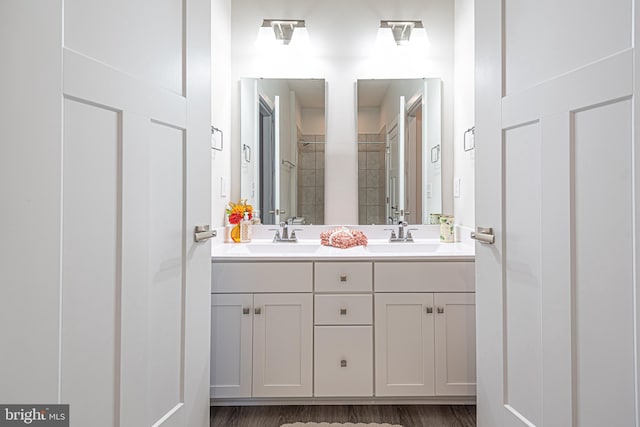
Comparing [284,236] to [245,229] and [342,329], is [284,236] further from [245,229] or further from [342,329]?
[342,329]

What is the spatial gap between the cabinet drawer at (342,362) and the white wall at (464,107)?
976 mm

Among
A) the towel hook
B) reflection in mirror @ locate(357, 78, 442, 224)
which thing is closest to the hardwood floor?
reflection in mirror @ locate(357, 78, 442, 224)

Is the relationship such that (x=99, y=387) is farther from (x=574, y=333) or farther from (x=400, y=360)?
(x=400, y=360)

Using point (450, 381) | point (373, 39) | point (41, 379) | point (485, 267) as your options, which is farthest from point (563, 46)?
point (373, 39)

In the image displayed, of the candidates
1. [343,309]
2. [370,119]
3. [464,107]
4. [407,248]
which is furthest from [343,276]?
[464,107]

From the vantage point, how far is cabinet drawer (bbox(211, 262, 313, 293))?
5.70 feet

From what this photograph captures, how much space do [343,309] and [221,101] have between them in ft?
4.88

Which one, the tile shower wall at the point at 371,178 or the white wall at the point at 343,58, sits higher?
the white wall at the point at 343,58

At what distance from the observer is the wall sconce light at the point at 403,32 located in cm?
232

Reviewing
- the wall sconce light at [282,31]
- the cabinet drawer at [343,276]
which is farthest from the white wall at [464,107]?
the wall sconce light at [282,31]

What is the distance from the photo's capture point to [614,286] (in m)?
0.77

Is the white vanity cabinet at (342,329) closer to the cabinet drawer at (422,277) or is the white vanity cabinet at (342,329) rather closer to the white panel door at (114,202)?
the cabinet drawer at (422,277)

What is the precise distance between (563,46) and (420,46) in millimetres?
1625

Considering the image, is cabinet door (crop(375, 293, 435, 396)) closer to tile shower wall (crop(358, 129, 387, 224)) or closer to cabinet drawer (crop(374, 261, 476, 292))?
cabinet drawer (crop(374, 261, 476, 292))
